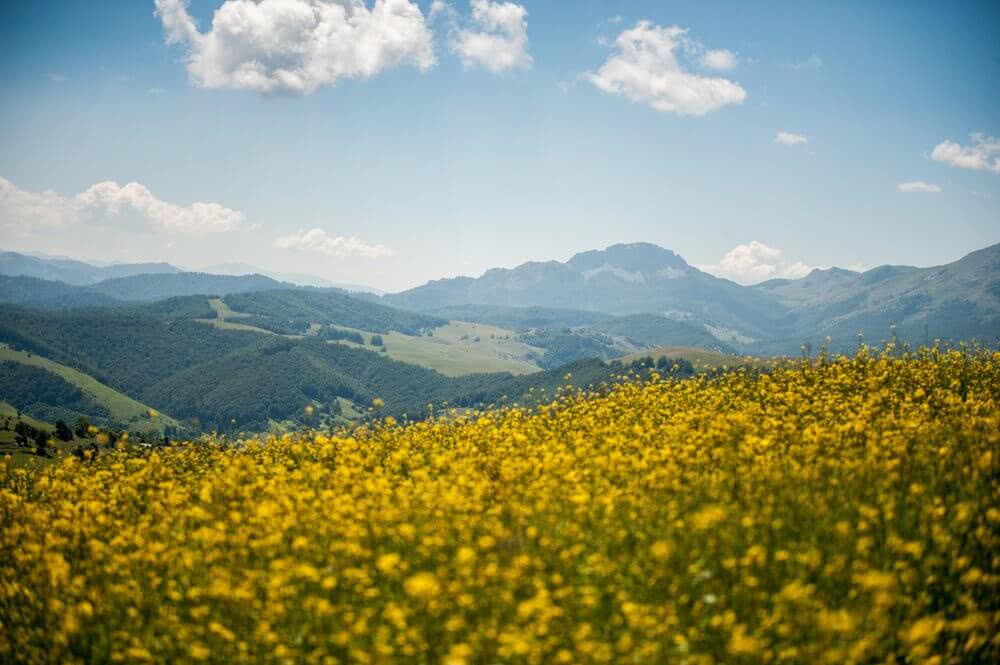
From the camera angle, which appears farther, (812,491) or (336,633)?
(812,491)

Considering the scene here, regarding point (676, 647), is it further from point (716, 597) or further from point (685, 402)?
point (685, 402)

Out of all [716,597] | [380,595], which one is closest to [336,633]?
[380,595]

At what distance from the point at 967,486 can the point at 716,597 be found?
4169mm

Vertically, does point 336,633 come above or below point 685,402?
below

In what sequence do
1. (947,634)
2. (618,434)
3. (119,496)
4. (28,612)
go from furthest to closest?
(618,434), (119,496), (28,612), (947,634)

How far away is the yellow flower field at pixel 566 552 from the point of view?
6238 millimetres

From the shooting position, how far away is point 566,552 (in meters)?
7.24

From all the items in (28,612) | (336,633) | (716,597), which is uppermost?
(716,597)

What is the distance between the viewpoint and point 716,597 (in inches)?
270

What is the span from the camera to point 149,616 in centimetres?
799

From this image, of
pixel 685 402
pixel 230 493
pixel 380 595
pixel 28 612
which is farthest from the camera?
pixel 685 402

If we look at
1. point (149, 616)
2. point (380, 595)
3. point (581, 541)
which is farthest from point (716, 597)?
point (149, 616)

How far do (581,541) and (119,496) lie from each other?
8705mm

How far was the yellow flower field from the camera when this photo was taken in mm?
6238
